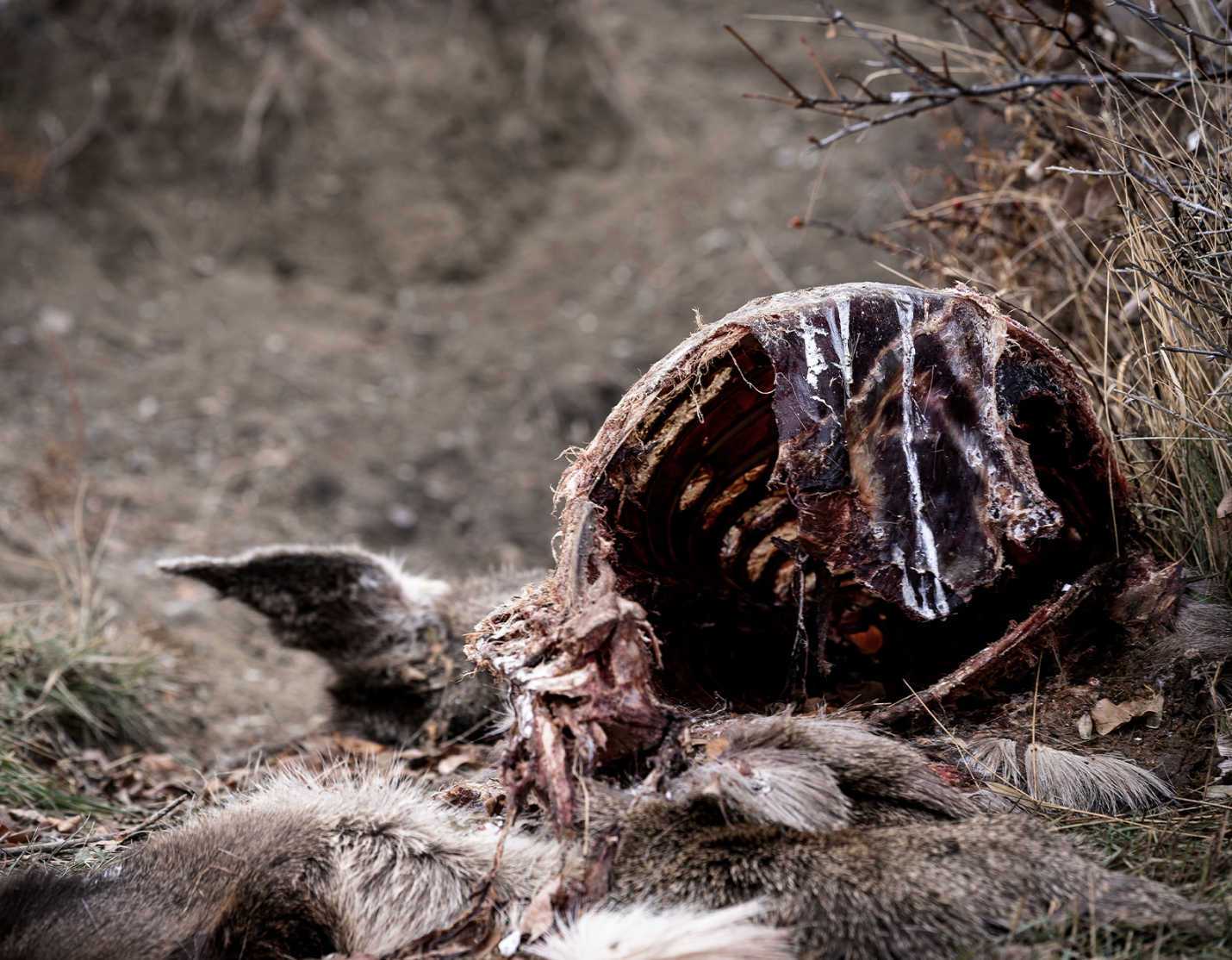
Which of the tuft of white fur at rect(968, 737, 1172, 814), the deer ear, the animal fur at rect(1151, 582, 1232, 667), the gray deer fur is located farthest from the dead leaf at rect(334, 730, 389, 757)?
the animal fur at rect(1151, 582, 1232, 667)

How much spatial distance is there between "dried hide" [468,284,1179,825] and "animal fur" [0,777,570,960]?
268mm

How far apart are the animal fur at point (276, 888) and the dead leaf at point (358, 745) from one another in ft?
3.34

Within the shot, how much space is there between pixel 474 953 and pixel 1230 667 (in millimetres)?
1481

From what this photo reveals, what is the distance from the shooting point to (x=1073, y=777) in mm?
1723

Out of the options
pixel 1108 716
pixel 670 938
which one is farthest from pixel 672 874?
pixel 1108 716

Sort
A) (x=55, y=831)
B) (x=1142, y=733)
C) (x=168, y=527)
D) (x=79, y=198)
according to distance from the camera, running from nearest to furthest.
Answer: (x=1142, y=733) → (x=55, y=831) → (x=168, y=527) → (x=79, y=198)

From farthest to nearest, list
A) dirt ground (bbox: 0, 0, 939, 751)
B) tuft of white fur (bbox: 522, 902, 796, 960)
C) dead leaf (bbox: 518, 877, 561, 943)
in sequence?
dirt ground (bbox: 0, 0, 939, 751) → dead leaf (bbox: 518, 877, 561, 943) → tuft of white fur (bbox: 522, 902, 796, 960)

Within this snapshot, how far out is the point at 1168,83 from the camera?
2.38 metres

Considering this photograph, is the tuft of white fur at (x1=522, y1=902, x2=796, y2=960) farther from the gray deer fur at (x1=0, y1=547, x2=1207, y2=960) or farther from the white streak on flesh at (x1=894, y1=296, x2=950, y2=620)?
the white streak on flesh at (x1=894, y1=296, x2=950, y2=620)

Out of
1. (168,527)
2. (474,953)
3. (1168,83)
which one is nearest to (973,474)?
(474,953)

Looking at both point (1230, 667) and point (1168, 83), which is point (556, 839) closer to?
point (1230, 667)

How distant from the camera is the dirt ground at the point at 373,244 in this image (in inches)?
208

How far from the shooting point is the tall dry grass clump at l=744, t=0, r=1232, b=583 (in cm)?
209

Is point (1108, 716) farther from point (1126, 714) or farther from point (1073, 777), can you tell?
point (1073, 777)
